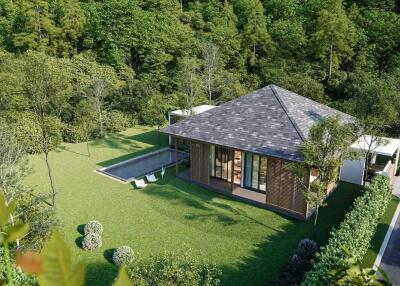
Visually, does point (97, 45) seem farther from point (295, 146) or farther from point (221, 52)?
point (295, 146)

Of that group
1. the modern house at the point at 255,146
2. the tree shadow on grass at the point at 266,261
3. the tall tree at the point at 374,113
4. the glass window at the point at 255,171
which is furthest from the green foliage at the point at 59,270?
the tall tree at the point at 374,113

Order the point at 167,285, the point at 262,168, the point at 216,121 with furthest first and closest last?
the point at 216,121, the point at 262,168, the point at 167,285

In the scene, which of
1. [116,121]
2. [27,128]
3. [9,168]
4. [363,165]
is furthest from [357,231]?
[116,121]

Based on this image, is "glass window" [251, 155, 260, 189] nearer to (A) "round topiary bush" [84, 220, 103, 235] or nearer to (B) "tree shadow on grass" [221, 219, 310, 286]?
(B) "tree shadow on grass" [221, 219, 310, 286]

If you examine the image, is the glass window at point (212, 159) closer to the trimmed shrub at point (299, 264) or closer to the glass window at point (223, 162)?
the glass window at point (223, 162)

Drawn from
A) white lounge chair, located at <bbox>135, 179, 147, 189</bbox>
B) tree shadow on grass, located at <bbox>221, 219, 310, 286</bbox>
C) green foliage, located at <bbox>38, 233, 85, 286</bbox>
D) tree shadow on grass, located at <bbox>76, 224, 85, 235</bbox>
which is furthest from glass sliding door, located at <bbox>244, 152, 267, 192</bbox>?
green foliage, located at <bbox>38, 233, 85, 286</bbox>

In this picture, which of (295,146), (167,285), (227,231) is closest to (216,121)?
(295,146)

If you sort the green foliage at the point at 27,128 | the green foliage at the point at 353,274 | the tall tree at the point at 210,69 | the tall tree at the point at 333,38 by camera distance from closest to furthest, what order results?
the green foliage at the point at 353,274, the green foliage at the point at 27,128, the tall tree at the point at 333,38, the tall tree at the point at 210,69
